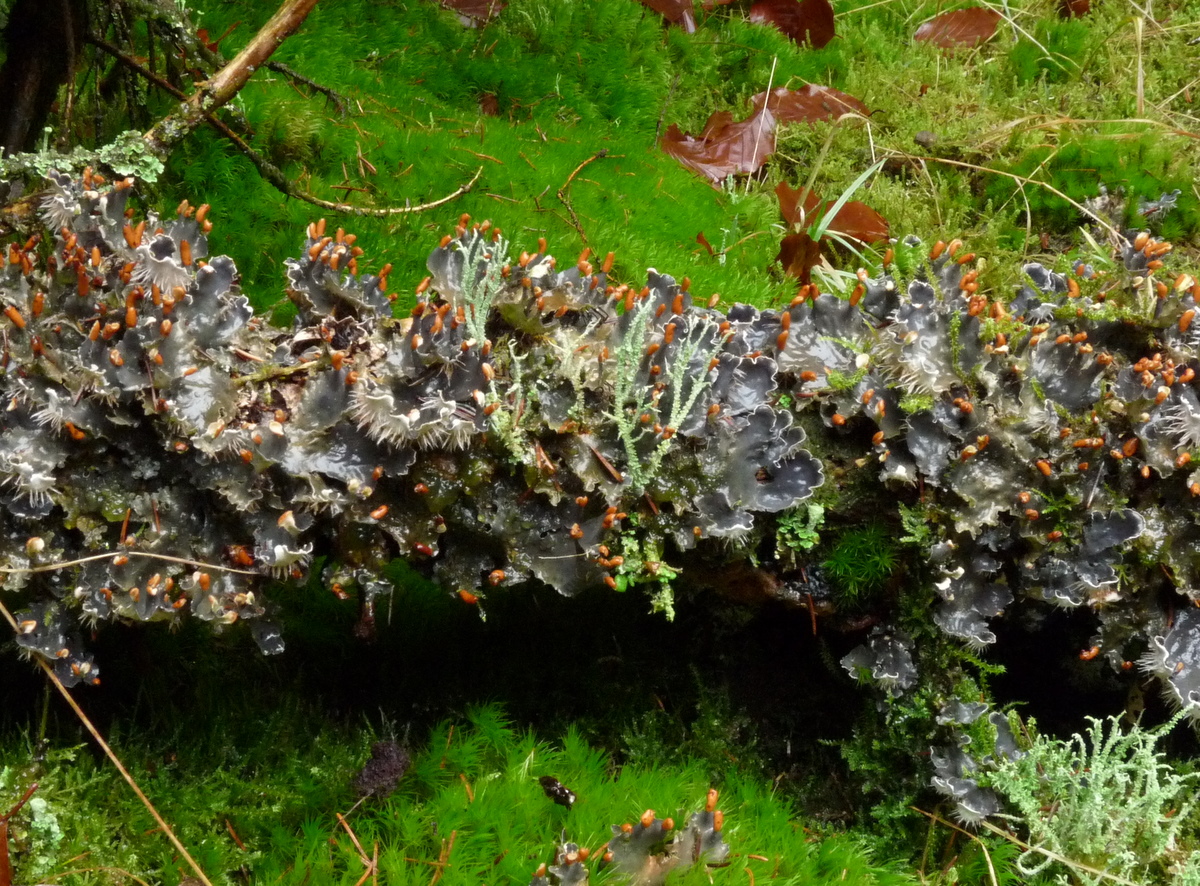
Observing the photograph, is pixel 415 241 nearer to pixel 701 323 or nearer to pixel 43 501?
pixel 701 323

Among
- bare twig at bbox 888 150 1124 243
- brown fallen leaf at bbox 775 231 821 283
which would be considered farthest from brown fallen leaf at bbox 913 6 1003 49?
brown fallen leaf at bbox 775 231 821 283

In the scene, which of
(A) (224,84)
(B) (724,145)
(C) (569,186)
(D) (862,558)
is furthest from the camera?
(B) (724,145)

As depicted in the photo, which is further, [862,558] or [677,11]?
[677,11]

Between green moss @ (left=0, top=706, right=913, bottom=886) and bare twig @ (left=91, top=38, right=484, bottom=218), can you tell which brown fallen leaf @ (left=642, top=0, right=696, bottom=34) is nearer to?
bare twig @ (left=91, top=38, right=484, bottom=218)

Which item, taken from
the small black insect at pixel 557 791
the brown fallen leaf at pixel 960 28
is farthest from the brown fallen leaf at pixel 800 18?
the small black insect at pixel 557 791

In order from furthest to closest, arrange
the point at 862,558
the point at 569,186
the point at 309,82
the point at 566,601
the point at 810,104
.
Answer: the point at 810,104
the point at 569,186
the point at 309,82
the point at 566,601
the point at 862,558

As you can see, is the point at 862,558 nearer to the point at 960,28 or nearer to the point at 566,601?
the point at 566,601

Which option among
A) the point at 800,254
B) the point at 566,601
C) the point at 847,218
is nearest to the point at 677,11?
the point at 847,218

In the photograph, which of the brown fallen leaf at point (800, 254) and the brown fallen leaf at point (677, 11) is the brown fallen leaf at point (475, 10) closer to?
the brown fallen leaf at point (677, 11)
